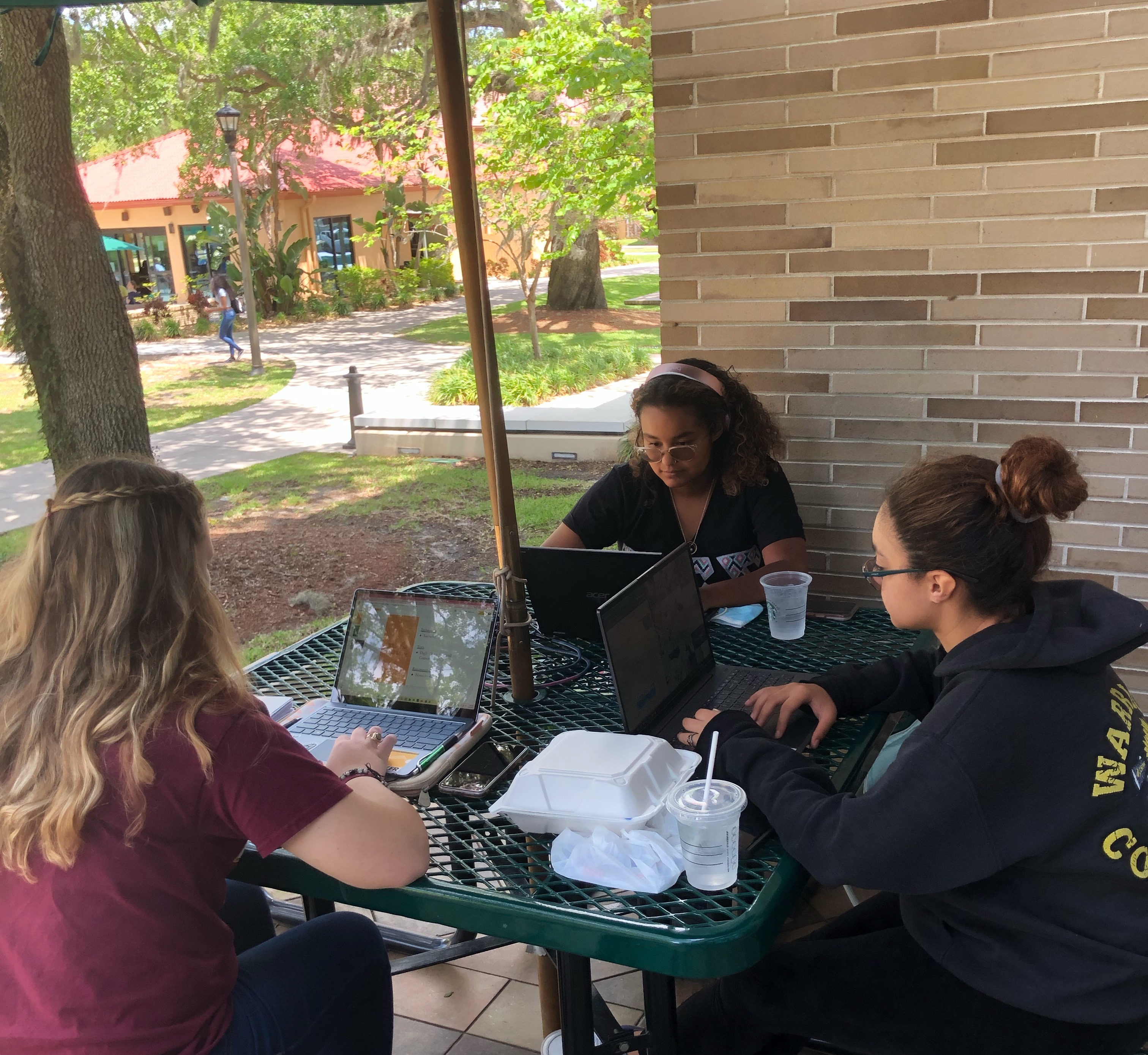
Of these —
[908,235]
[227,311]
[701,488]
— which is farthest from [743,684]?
[227,311]

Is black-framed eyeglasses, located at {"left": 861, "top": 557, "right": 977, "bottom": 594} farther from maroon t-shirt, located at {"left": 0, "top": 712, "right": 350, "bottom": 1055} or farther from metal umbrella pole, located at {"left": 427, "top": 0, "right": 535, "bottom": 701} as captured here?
maroon t-shirt, located at {"left": 0, "top": 712, "right": 350, "bottom": 1055}

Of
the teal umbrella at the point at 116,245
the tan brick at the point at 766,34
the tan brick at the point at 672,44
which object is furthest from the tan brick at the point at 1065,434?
the teal umbrella at the point at 116,245

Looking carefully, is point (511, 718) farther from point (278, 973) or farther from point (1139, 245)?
point (1139, 245)

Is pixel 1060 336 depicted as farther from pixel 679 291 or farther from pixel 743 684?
pixel 743 684

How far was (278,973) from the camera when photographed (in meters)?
1.71

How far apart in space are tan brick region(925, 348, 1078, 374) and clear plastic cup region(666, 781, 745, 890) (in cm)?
188

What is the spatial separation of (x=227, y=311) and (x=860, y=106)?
1583 centimetres

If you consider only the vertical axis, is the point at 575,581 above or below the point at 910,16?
below

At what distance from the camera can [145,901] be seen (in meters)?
1.43

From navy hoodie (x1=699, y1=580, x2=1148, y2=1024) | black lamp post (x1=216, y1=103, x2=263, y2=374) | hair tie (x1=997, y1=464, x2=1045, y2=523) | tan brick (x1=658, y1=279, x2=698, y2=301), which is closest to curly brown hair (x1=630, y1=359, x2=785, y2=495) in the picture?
tan brick (x1=658, y1=279, x2=698, y2=301)

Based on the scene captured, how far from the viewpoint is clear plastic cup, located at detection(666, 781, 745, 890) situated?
148 cm

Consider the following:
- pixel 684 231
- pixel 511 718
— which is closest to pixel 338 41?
pixel 684 231

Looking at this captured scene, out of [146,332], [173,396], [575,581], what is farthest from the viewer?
[146,332]

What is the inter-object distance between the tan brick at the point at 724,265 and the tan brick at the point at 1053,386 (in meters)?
0.68
